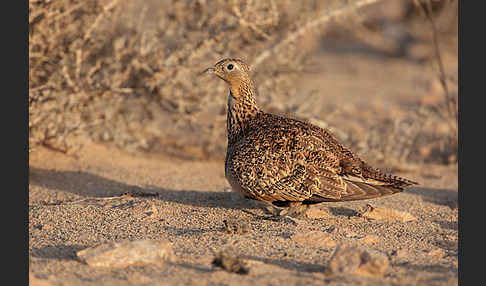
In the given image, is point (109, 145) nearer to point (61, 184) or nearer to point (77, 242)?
point (61, 184)

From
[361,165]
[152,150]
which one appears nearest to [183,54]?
[152,150]

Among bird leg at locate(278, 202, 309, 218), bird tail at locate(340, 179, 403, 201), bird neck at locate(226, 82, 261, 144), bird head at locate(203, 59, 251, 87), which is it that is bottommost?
bird leg at locate(278, 202, 309, 218)

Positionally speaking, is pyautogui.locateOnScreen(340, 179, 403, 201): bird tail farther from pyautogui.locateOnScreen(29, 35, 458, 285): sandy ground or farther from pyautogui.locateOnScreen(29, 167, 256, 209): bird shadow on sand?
pyautogui.locateOnScreen(29, 167, 256, 209): bird shadow on sand

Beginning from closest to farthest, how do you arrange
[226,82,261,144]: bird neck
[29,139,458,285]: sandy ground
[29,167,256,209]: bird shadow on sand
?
[29,139,458,285]: sandy ground → [226,82,261,144]: bird neck → [29,167,256,209]: bird shadow on sand

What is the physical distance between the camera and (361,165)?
206 inches

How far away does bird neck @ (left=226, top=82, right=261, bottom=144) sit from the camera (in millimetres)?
5605

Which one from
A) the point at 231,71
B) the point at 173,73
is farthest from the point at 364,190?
the point at 173,73

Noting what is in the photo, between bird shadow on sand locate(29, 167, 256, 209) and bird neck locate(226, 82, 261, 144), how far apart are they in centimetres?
59

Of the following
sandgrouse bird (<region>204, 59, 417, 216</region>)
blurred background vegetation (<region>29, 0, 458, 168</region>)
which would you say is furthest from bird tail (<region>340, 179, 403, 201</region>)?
blurred background vegetation (<region>29, 0, 458, 168</region>)

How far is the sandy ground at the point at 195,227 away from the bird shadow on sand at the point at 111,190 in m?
0.01

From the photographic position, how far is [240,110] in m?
5.63

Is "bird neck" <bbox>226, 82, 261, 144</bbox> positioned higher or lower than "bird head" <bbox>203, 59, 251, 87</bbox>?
lower

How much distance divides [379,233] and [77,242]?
2264 millimetres

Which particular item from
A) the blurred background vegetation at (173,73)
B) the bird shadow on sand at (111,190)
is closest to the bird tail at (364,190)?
the bird shadow on sand at (111,190)
